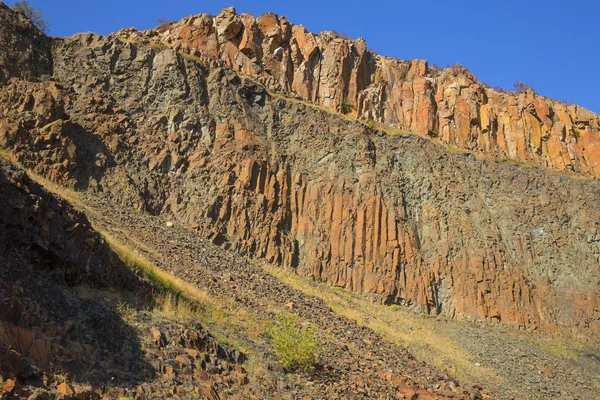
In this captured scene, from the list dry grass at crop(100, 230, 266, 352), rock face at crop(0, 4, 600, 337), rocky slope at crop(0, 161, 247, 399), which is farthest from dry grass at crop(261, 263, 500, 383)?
rocky slope at crop(0, 161, 247, 399)

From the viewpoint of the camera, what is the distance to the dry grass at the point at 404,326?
72.9 ft

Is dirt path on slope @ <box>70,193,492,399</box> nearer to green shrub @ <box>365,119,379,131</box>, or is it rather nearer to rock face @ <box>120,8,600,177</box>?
green shrub @ <box>365,119,379,131</box>

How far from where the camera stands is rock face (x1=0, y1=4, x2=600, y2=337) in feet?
95.9

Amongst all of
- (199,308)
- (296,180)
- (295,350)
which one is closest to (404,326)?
(296,180)

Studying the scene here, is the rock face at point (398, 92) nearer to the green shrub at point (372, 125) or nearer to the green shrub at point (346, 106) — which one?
the green shrub at point (346, 106)

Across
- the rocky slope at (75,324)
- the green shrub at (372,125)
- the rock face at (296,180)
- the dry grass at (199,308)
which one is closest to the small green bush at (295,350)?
the dry grass at (199,308)

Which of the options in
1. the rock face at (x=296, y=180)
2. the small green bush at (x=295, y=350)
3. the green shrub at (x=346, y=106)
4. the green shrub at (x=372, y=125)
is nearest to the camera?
the small green bush at (x=295, y=350)

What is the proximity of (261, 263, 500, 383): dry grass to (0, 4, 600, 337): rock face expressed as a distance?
4.88 ft

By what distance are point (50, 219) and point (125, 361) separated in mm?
4269

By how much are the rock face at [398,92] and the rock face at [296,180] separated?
39 cm

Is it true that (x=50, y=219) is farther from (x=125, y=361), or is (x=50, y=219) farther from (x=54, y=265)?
(x=125, y=361)

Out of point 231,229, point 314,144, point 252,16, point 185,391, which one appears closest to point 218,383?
point 185,391

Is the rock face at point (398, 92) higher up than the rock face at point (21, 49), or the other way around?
the rock face at point (398, 92)

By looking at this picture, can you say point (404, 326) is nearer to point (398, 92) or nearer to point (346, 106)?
point (346, 106)
